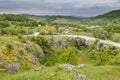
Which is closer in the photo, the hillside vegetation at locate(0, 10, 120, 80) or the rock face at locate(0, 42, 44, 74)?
the hillside vegetation at locate(0, 10, 120, 80)

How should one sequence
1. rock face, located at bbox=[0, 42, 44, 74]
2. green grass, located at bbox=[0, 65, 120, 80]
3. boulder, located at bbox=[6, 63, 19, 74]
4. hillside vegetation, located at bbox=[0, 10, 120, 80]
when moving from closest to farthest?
green grass, located at bbox=[0, 65, 120, 80] < hillside vegetation, located at bbox=[0, 10, 120, 80] < boulder, located at bbox=[6, 63, 19, 74] < rock face, located at bbox=[0, 42, 44, 74]

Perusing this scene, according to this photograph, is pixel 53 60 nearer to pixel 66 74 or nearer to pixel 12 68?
pixel 12 68

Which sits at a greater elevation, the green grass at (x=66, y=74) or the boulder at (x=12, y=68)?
the green grass at (x=66, y=74)

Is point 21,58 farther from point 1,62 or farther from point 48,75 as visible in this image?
point 48,75

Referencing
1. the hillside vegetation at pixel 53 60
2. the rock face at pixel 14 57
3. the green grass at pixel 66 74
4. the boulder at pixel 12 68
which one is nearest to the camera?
the green grass at pixel 66 74

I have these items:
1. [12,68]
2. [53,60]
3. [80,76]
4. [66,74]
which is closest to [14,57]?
[12,68]

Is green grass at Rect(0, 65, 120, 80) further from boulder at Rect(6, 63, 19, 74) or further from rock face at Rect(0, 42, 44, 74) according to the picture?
boulder at Rect(6, 63, 19, 74)

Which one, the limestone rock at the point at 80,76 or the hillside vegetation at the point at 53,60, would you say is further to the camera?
the hillside vegetation at the point at 53,60

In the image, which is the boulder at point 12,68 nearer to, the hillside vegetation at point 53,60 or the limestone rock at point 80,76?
the hillside vegetation at point 53,60

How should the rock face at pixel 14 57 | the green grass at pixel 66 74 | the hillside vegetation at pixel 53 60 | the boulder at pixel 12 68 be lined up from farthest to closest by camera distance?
the rock face at pixel 14 57, the boulder at pixel 12 68, the hillside vegetation at pixel 53 60, the green grass at pixel 66 74

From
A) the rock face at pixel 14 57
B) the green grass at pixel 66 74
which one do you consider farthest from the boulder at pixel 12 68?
the green grass at pixel 66 74

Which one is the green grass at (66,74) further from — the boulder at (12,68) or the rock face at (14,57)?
the boulder at (12,68)

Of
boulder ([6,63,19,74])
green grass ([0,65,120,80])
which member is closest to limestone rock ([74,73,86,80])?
green grass ([0,65,120,80])

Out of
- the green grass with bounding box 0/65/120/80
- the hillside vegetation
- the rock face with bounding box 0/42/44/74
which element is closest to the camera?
the green grass with bounding box 0/65/120/80
